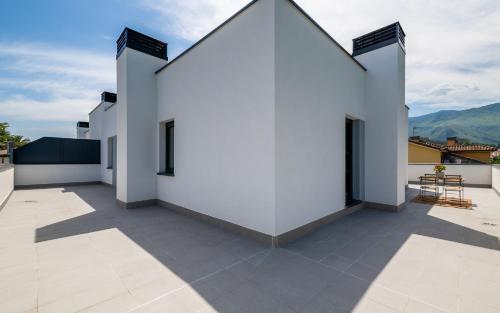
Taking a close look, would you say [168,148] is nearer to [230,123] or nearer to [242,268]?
[230,123]

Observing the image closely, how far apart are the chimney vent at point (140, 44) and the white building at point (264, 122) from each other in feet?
0.11

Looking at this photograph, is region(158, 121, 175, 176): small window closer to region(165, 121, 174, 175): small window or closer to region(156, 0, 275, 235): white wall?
region(165, 121, 174, 175): small window

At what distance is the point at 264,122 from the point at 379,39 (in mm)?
4819

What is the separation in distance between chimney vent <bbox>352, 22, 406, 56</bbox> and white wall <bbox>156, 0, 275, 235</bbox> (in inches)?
158

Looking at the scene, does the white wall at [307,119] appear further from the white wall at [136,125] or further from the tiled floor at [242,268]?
the white wall at [136,125]

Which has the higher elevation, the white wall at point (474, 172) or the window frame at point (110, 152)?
the window frame at point (110, 152)

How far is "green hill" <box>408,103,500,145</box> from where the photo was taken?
417 ft

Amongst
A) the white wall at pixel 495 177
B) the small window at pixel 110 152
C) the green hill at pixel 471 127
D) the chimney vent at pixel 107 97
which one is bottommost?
the white wall at pixel 495 177

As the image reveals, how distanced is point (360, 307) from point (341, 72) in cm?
463

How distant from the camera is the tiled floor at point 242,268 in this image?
1917mm

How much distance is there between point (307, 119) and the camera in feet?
12.6

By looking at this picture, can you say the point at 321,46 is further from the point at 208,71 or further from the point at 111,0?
the point at 111,0

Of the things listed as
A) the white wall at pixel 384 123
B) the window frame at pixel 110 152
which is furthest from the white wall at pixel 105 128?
the white wall at pixel 384 123

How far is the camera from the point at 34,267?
8.34ft
